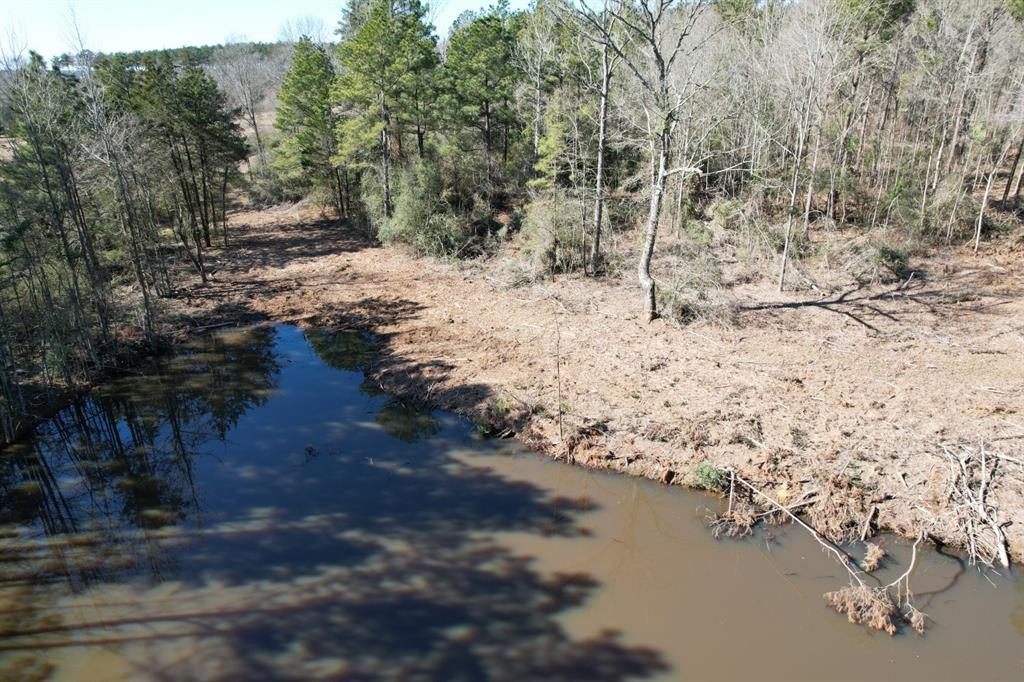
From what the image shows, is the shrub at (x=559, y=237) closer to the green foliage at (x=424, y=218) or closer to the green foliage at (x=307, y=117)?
the green foliage at (x=424, y=218)

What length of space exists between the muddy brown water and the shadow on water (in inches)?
1.2

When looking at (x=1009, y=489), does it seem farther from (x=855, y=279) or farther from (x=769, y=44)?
(x=769, y=44)

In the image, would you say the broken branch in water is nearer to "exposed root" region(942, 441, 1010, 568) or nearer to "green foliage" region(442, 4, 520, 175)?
"exposed root" region(942, 441, 1010, 568)

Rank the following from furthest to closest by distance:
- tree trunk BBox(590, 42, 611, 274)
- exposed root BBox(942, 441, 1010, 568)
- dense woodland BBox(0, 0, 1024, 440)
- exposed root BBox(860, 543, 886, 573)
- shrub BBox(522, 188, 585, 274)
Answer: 1. shrub BBox(522, 188, 585, 274)
2. tree trunk BBox(590, 42, 611, 274)
3. dense woodland BBox(0, 0, 1024, 440)
4. exposed root BBox(942, 441, 1010, 568)
5. exposed root BBox(860, 543, 886, 573)

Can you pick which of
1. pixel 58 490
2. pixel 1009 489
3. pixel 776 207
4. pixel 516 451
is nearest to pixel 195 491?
pixel 58 490

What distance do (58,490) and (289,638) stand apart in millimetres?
6498

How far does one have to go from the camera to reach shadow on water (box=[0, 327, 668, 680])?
6637 millimetres

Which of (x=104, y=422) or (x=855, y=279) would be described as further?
(x=855, y=279)

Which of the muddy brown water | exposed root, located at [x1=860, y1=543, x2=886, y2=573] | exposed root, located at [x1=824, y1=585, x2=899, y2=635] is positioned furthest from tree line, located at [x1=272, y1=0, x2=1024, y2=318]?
exposed root, located at [x1=824, y1=585, x2=899, y2=635]

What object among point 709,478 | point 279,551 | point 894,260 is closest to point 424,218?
point 894,260

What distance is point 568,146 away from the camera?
20.9 m

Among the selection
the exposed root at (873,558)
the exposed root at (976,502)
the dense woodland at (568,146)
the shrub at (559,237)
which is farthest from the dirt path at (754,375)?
the dense woodland at (568,146)

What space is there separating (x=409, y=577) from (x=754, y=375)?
796 centimetres

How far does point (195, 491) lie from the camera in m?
9.88
